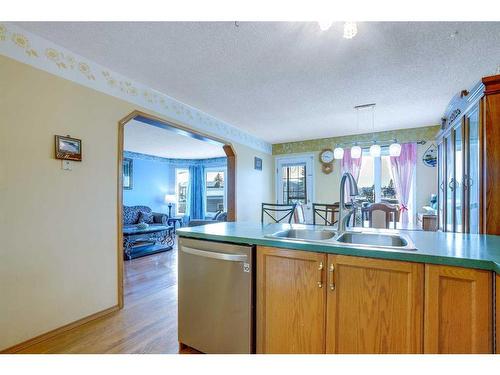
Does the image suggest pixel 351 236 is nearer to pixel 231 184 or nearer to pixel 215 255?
pixel 215 255

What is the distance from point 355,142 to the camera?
4848mm

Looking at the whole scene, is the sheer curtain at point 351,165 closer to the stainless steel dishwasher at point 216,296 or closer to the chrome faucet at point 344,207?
the chrome faucet at point 344,207

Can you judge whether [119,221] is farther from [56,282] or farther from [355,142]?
[355,142]

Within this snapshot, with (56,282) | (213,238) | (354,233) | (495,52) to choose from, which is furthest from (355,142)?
(56,282)

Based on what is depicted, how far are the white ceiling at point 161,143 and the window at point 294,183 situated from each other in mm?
1725

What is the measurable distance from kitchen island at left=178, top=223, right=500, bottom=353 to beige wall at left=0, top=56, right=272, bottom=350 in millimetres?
1455

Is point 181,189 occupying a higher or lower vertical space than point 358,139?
lower

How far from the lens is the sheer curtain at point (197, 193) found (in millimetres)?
7898

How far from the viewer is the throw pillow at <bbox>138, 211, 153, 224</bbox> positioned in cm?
619

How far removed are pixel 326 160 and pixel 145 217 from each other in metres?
4.66

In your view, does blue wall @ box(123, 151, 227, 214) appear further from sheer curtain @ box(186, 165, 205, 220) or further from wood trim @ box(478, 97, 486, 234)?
wood trim @ box(478, 97, 486, 234)

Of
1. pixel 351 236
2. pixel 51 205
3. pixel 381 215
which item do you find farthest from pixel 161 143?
pixel 351 236

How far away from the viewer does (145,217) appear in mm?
6270

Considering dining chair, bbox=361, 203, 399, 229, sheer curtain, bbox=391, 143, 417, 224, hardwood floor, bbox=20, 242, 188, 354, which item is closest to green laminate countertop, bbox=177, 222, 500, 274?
hardwood floor, bbox=20, 242, 188, 354
